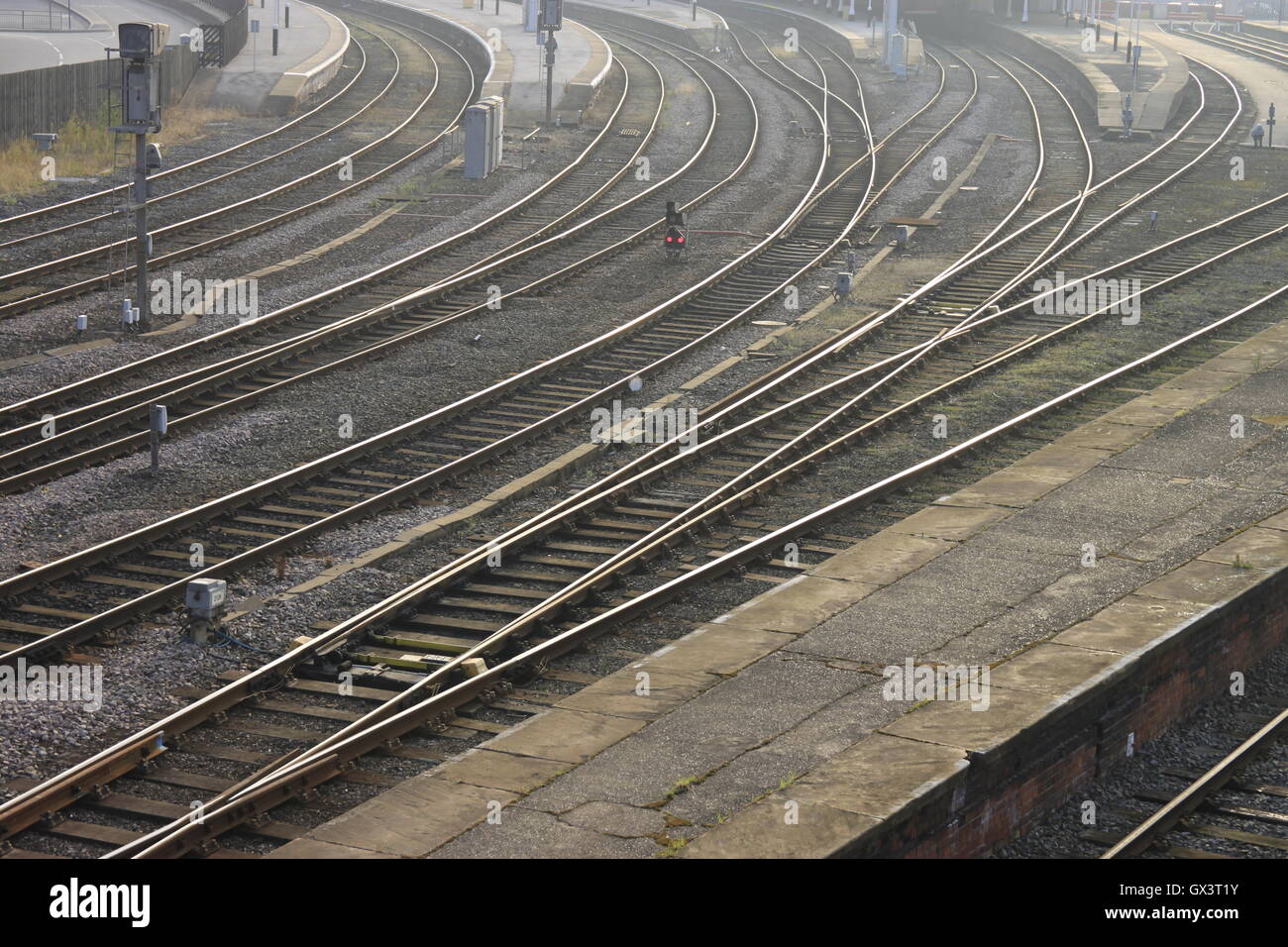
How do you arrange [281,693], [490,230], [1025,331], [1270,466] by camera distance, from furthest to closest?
Result: [490,230] → [1025,331] → [1270,466] → [281,693]

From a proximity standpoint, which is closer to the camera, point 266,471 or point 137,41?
point 266,471

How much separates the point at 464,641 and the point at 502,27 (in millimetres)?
37314

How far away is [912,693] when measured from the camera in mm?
11023

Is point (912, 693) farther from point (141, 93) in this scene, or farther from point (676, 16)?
point (676, 16)

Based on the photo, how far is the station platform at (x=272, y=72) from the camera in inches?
1391

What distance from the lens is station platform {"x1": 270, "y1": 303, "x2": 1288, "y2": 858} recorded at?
9.12 meters

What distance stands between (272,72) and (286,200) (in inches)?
421

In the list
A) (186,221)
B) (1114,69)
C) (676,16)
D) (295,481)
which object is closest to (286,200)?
(186,221)

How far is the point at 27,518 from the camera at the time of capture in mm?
14047

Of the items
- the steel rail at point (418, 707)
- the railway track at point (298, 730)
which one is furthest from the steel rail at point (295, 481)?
the steel rail at point (418, 707)

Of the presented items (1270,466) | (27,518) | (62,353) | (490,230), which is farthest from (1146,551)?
(490,230)

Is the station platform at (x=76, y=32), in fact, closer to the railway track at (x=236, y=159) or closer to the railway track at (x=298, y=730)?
the railway track at (x=236, y=159)
